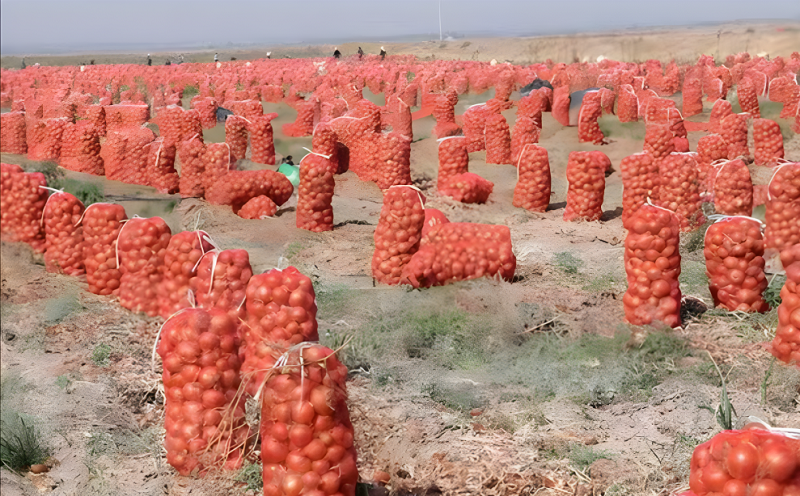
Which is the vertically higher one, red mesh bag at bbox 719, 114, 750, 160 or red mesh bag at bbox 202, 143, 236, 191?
red mesh bag at bbox 202, 143, 236, 191

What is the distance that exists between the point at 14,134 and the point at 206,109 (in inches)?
215

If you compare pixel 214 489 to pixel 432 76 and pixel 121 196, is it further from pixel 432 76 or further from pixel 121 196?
pixel 432 76

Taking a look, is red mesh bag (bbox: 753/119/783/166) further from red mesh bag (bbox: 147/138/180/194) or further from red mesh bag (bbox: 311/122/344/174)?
red mesh bag (bbox: 147/138/180/194)

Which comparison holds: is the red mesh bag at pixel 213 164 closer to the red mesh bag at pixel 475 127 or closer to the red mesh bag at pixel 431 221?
the red mesh bag at pixel 431 221

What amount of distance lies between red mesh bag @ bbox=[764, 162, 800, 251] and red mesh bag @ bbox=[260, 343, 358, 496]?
3.71 meters

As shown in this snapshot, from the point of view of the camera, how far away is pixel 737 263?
168 inches

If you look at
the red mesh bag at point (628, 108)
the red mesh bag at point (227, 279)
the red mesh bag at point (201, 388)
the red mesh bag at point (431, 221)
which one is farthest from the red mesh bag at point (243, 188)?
the red mesh bag at point (628, 108)

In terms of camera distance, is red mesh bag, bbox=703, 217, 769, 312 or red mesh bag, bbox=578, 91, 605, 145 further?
red mesh bag, bbox=578, 91, 605, 145

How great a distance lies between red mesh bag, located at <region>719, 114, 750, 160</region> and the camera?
380 inches

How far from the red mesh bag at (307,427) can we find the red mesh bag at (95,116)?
3385 mm

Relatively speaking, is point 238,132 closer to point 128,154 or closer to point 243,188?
point 243,188

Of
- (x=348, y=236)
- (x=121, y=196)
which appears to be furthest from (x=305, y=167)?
(x=121, y=196)

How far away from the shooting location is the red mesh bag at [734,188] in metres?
6.18

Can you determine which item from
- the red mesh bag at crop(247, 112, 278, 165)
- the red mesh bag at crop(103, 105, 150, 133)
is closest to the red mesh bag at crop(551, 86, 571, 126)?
the red mesh bag at crop(247, 112, 278, 165)
